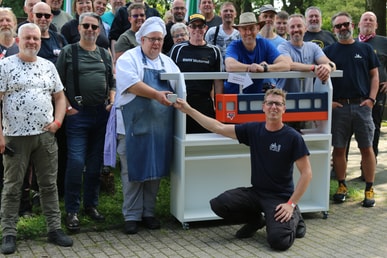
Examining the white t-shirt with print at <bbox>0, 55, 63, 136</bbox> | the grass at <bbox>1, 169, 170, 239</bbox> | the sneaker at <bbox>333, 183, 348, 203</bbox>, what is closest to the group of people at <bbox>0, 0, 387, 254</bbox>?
the white t-shirt with print at <bbox>0, 55, 63, 136</bbox>

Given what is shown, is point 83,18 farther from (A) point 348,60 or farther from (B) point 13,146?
(A) point 348,60

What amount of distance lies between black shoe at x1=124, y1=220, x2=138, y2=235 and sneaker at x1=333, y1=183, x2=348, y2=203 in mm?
2594

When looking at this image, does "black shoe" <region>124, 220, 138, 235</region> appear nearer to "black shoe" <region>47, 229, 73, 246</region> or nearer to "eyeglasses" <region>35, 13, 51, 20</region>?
"black shoe" <region>47, 229, 73, 246</region>

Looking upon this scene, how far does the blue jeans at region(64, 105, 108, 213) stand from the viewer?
553cm

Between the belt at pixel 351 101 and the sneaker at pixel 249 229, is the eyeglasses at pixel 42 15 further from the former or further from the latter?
the belt at pixel 351 101

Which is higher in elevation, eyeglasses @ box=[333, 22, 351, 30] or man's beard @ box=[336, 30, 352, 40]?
eyeglasses @ box=[333, 22, 351, 30]

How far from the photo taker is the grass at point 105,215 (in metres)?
5.43

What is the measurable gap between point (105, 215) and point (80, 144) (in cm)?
93

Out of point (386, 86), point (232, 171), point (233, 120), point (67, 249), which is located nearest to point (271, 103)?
point (233, 120)

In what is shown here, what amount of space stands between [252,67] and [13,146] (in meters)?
2.48

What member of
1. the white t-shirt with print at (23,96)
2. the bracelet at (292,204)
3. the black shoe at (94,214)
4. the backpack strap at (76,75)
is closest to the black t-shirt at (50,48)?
the backpack strap at (76,75)

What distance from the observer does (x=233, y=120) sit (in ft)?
18.9

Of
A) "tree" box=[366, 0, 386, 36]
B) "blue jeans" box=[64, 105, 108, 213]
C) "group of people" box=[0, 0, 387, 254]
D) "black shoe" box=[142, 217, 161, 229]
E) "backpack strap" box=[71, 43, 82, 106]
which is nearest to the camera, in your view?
"group of people" box=[0, 0, 387, 254]

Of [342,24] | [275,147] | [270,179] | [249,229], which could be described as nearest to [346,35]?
[342,24]
